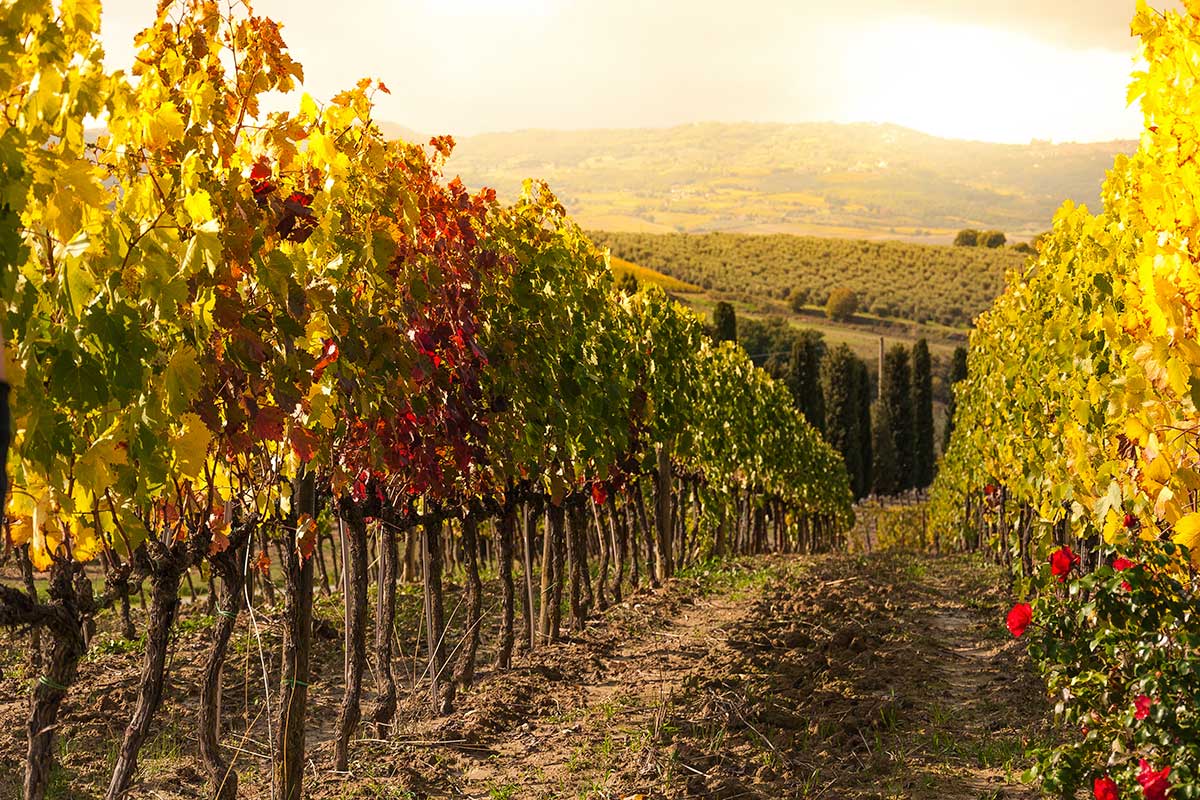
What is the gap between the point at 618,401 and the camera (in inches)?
331

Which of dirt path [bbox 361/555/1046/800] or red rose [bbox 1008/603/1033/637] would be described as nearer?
red rose [bbox 1008/603/1033/637]

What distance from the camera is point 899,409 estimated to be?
51.6 m

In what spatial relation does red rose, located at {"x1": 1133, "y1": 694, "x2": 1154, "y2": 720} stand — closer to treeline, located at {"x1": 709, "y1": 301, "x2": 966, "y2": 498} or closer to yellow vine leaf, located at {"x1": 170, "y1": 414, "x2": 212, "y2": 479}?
yellow vine leaf, located at {"x1": 170, "y1": 414, "x2": 212, "y2": 479}

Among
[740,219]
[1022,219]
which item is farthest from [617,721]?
[1022,219]

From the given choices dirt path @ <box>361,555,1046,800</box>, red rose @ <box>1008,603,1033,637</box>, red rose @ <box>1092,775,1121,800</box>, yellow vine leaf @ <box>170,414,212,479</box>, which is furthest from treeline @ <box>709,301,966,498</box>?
yellow vine leaf @ <box>170,414,212,479</box>

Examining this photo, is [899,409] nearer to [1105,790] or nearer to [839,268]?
[839,268]

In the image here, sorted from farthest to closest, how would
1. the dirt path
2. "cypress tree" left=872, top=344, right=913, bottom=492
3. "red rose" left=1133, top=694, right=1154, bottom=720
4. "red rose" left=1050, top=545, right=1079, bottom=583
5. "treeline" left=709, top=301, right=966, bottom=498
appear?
"cypress tree" left=872, top=344, right=913, bottom=492
"treeline" left=709, top=301, right=966, bottom=498
the dirt path
"red rose" left=1050, top=545, right=1079, bottom=583
"red rose" left=1133, top=694, right=1154, bottom=720

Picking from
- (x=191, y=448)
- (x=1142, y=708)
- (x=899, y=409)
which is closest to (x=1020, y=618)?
(x=1142, y=708)

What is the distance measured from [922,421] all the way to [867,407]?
5.07m

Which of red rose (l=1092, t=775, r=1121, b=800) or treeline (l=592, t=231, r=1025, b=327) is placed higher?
treeline (l=592, t=231, r=1025, b=327)

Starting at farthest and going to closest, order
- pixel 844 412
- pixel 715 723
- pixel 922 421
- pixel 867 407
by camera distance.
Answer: pixel 922 421 → pixel 867 407 → pixel 844 412 → pixel 715 723

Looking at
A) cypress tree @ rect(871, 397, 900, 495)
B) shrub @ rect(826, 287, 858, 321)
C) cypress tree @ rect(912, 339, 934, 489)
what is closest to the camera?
cypress tree @ rect(871, 397, 900, 495)

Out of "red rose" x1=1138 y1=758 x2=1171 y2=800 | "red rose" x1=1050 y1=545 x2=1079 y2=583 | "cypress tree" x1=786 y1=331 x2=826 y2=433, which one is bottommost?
"cypress tree" x1=786 y1=331 x2=826 y2=433

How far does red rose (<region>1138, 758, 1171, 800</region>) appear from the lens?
332 centimetres
